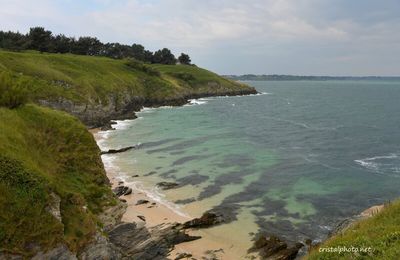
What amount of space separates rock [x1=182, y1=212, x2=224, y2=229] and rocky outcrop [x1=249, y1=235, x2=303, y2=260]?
516 centimetres

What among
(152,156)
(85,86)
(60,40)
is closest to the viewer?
(152,156)

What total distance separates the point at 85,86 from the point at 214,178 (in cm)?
6167

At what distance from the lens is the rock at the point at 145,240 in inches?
1059

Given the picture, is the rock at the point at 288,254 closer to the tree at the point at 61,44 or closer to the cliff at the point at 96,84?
the cliff at the point at 96,84

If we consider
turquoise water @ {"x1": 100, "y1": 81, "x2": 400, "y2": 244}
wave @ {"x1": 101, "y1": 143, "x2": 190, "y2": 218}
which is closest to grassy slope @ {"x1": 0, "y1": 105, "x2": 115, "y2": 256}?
wave @ {"x1": 101, "y1": 143, "x2": 190, "y2": 218}

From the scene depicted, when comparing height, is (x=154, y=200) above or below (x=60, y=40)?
below

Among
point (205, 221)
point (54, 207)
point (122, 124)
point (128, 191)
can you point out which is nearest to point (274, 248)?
point (205, 221)

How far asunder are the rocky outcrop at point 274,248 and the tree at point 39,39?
129504mm

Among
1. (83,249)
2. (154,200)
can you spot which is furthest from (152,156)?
(83,249)

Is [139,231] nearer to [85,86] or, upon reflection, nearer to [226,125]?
[226,125]

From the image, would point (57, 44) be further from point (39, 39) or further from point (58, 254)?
point (58, 254)

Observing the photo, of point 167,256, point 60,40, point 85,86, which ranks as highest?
point 60,40

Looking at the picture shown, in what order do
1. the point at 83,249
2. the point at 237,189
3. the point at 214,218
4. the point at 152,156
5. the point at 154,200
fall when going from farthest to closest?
1. the point at 152,156
2. the point at 237,189
3. the point at 154,200
4. the point at 214,218
5. the point at 83,249

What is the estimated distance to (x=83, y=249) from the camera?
74.1 feet
